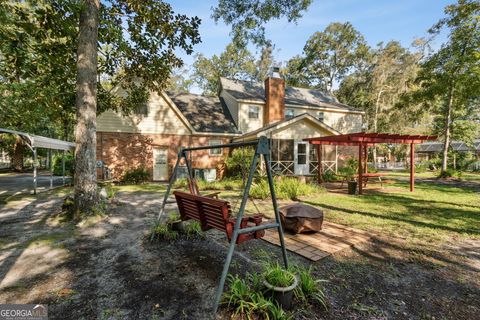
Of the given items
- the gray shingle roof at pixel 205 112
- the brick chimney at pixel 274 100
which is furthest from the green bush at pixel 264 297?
the brick chimney at pixel 274 100

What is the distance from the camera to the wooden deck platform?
14.6ft

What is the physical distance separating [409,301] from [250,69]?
3529cm

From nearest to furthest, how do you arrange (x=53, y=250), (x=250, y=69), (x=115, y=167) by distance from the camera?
(x=53, y=250)
(x=115, y=167)
(x=250, y=69)

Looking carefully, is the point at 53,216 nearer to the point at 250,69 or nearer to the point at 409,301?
the point at 409,301

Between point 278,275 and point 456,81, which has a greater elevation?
point 456,81

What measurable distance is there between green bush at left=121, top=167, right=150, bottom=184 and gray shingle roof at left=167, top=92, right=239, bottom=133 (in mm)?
4929

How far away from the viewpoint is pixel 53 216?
7012mm

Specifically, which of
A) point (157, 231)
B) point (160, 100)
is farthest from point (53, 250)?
point (160, 100)

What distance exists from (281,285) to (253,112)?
18.4 m

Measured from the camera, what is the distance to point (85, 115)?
21.7 ft

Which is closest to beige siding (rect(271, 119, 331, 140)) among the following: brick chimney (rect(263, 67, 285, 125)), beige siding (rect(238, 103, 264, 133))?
brick chimney (rect(263, 67, 285, 125))

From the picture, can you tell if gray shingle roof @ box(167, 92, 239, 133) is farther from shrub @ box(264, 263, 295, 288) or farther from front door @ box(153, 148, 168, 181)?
shrub @ box(264, 263, 295, 288)

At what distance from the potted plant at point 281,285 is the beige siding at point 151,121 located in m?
15.3

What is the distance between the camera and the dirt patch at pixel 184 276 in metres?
2.81
